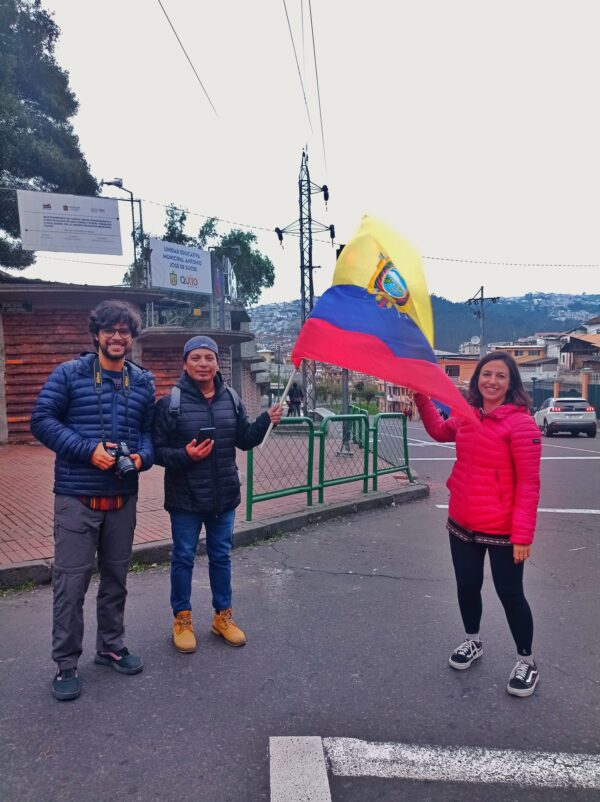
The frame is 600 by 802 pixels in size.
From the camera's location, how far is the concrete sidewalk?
496 centimetres

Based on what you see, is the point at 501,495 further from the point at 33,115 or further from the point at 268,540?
the point at 33,115

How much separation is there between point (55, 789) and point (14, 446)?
1181 centimetres

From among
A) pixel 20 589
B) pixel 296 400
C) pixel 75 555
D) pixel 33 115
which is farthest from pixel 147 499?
pixel 33 115

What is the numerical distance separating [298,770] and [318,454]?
17.0 ft

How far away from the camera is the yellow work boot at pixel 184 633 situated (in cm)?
354

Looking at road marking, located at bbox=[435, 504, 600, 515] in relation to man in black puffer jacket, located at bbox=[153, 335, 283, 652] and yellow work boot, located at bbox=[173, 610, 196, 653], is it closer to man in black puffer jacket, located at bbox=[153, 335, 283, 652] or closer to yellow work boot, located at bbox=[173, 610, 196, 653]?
man in black puffer jacket, located at bbox=[153, 335, 283, 652]


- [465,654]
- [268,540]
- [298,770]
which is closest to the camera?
[298,770]

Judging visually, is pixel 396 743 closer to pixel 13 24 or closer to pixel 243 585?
pixel 243 585

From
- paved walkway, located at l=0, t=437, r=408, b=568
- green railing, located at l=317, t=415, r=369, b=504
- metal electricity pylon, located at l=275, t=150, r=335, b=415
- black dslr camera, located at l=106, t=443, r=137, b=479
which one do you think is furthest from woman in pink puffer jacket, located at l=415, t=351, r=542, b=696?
metal electricity pylon, located at l=275, t=150, r=335, b=415

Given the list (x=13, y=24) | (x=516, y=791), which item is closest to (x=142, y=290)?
(x=516, y=791)

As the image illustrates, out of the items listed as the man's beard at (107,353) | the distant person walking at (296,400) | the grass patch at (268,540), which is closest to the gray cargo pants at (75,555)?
the man's beard at (107,353)

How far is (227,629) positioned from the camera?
12.2 ft

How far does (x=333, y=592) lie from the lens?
4645 mm

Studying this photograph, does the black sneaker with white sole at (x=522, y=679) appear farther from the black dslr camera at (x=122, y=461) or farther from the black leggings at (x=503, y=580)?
the black dslr camera at (x=122, y=461)
